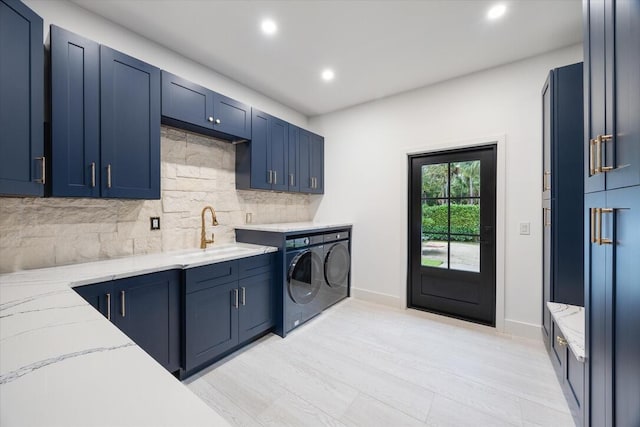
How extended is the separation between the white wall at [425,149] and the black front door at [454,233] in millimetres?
148

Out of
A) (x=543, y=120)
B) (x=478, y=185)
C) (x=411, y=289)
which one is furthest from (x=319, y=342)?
(x=543, y=120)

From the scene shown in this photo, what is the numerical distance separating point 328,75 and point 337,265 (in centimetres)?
227

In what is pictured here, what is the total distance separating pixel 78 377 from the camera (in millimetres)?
585

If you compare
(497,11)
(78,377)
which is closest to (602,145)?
(497,11)

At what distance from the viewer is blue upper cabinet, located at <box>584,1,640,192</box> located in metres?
0.82

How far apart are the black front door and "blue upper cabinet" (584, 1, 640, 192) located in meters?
1.75

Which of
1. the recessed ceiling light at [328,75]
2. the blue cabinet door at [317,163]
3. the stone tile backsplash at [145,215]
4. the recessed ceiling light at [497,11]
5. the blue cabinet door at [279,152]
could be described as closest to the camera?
the stone tile backsplash at [145,215]

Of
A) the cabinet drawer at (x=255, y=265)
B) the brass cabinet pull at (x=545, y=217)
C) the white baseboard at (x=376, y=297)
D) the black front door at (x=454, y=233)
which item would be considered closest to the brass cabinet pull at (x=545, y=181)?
the brass cabinet pull at (x=545, y=217)

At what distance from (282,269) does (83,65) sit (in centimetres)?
211

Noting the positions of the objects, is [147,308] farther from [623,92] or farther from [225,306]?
[623,92]

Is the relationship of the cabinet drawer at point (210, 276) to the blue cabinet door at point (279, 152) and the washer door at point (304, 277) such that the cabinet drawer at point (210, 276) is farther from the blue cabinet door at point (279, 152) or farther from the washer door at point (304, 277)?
the blue cabinet door at point (279, 152)

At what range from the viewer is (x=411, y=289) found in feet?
10.9

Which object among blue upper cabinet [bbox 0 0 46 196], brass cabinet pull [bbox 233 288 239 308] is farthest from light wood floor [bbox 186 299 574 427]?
blue upper cabinet [bbox 0 0 46 196]

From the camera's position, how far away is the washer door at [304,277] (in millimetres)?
2672
